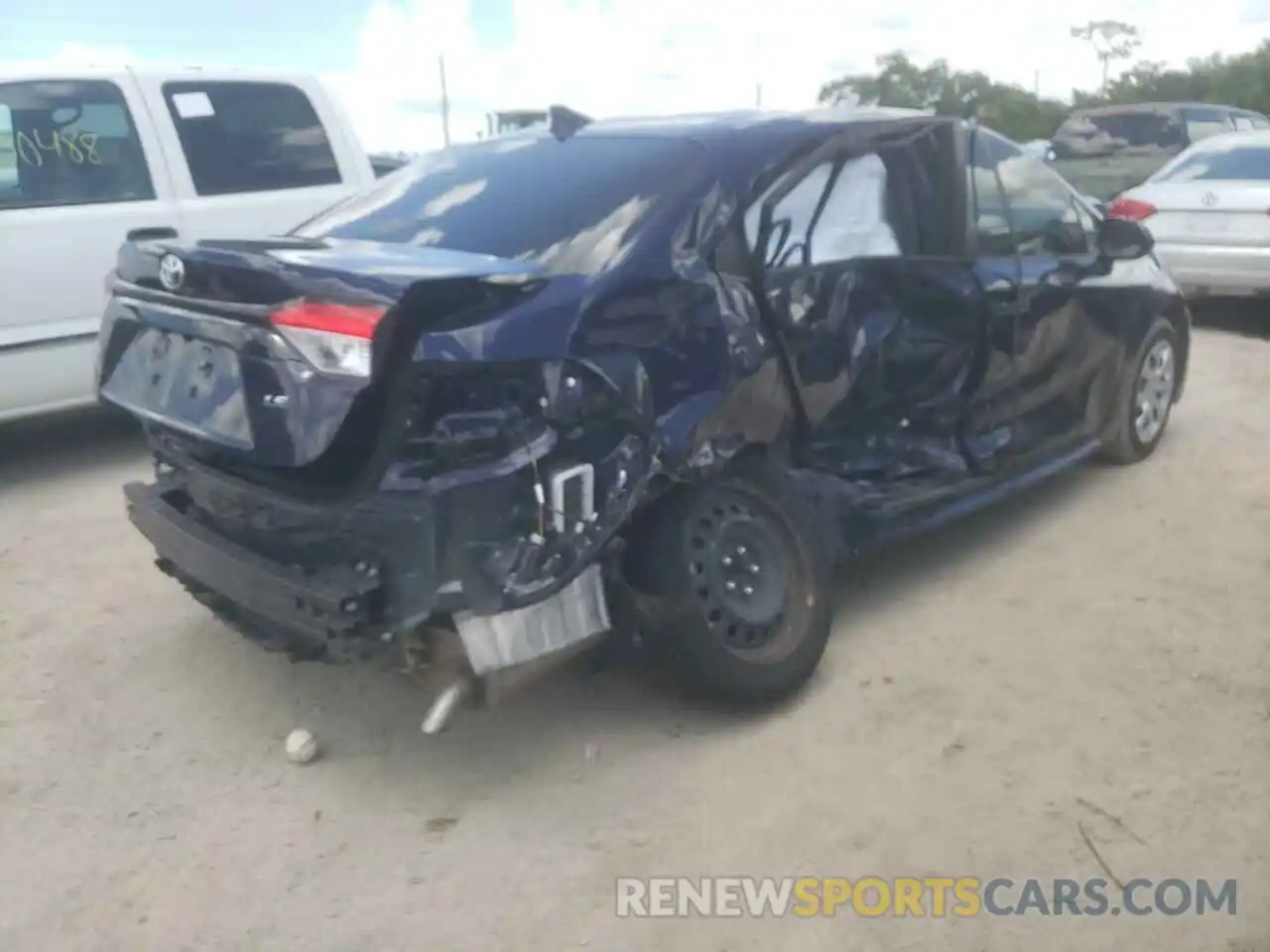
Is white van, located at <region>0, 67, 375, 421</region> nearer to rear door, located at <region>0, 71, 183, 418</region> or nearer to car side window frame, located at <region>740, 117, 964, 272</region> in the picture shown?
rear door, located at <region>0, 71, 183, 418</region>

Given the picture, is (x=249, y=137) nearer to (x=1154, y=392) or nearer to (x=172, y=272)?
(x=172, y=272)

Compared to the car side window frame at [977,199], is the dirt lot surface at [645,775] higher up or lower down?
lower down

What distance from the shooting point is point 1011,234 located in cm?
452

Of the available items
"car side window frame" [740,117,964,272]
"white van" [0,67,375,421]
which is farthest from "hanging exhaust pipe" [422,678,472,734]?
"white van" [0,67,375,421]

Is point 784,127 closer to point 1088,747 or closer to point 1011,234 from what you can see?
point 1011,234

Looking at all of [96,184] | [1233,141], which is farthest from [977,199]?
[1233,141]

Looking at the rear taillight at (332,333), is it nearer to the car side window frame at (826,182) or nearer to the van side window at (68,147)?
the car side window frame at (826,182)

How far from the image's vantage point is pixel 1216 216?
8.57 meters

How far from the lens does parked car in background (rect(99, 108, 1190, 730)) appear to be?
9.46ft

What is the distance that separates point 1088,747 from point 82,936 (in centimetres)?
255

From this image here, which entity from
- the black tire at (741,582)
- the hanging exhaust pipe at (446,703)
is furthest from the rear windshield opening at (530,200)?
the hanging exhaust pipe at (446,703)

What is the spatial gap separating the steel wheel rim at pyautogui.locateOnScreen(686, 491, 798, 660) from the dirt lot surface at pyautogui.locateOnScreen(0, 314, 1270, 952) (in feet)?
0.86

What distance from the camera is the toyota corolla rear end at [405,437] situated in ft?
9.37

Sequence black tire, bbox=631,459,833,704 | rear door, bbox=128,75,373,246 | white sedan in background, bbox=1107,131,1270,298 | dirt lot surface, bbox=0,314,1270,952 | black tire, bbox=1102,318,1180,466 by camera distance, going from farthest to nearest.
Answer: white sedan in background, bbox=1107,131,1270,298 < rear door, bbox=128,75,373,246 < black tire, bbox=1102,318,1180,466 < black tire, bbox=631,459,833,704 < dirt lot surface, bbox=0,314,1270,952
